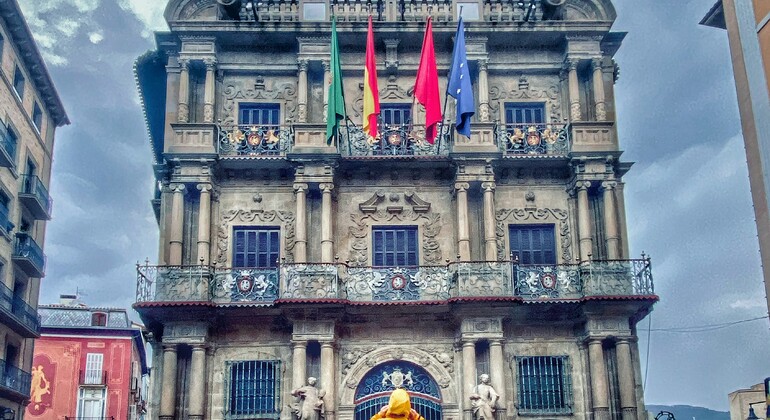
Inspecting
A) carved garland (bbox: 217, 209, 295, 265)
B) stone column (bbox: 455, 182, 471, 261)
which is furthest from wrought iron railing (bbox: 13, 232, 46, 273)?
stone column (bbox: 455, 182, 471, 261)

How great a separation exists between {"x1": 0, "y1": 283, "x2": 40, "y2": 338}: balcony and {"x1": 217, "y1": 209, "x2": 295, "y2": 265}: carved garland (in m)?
9.75

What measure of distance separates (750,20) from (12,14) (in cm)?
2478

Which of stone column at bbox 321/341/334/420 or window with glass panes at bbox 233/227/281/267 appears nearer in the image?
stone column at bbox 321/341/334/420

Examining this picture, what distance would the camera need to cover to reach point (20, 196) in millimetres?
33375

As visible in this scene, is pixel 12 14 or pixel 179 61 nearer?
pixel 179 61

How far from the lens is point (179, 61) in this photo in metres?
26.3

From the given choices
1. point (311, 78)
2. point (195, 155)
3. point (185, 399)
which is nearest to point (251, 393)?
point (185, 399)

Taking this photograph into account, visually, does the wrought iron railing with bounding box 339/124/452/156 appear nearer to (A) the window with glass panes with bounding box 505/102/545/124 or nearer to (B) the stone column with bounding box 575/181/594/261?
(A) the window with glass panes with bounding box 505/102/545/124

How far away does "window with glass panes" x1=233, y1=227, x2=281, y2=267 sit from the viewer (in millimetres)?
25234

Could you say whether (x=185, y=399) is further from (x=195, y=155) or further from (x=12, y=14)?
(x=12, y=14)

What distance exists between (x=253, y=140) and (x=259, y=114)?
133cm

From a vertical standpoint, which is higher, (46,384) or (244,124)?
(244,124)

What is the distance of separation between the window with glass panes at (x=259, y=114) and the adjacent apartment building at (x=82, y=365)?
22386 mm

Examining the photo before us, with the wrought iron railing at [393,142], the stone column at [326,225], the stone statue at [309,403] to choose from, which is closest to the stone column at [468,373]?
the stone statue at [309,403]
